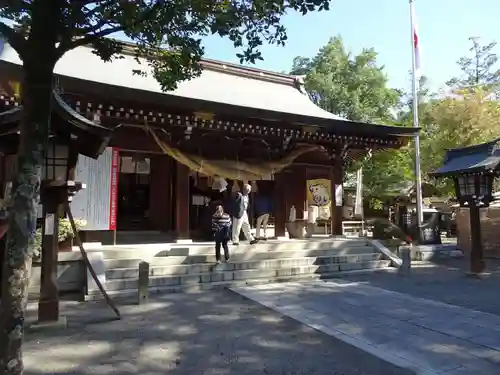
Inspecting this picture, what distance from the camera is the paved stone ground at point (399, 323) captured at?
4.50 metres

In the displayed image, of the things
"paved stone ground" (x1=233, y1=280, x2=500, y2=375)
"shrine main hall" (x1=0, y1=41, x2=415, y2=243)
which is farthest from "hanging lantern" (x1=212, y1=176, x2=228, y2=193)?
"paved stone ground" (x1=233, y1=280, x2=500, y2=375)

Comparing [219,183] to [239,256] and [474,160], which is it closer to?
[239,256]

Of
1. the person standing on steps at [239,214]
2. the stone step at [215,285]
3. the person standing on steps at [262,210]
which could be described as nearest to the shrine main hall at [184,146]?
the person standing on steps at [262,210]

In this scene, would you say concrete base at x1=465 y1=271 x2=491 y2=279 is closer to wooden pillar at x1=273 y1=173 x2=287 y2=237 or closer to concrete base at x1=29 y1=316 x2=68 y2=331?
wooden pillar at x1=273 y1=173 x2=287 y2=237

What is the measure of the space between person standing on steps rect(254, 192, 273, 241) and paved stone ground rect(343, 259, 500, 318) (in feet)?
11.1

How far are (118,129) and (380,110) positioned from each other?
2182 centimetres

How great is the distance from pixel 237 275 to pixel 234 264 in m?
0.34

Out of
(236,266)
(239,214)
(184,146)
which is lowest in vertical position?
(236,266)

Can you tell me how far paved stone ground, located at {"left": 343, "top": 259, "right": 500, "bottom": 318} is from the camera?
7383 millimetres

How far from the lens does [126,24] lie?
342 cm

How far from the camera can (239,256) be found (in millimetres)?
10031

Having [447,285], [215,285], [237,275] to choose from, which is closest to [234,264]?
[237,275]

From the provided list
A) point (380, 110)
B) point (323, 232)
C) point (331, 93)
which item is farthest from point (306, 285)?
point (380, 110)

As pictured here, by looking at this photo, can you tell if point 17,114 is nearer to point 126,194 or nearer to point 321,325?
point 321,325
